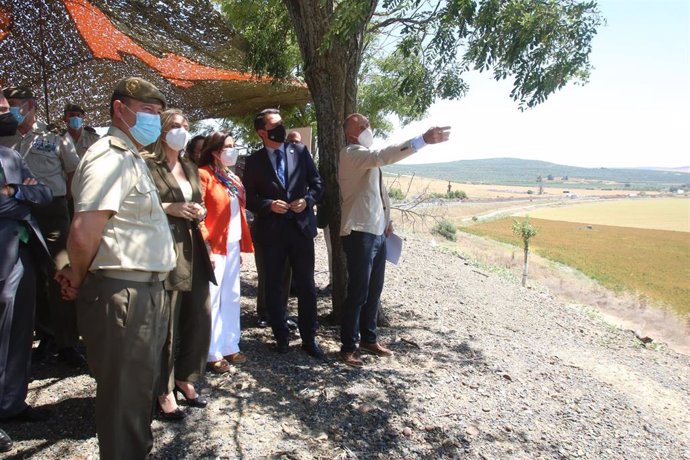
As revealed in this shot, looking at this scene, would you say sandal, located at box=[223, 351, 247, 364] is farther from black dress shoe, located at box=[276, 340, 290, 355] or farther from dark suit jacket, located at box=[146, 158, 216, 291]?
dark suit jacket, located at box=[146, 158, 216, 291]

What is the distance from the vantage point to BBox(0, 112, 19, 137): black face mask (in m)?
2.81

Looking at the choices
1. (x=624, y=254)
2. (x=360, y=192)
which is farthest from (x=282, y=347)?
(x=624, y=254)

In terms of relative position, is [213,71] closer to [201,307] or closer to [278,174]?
[278,174]

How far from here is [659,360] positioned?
24.9ft

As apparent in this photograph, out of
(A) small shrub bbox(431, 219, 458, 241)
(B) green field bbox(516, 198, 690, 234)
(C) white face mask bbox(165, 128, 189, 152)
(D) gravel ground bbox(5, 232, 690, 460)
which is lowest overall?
(B) green field bbox(516, 198, 690, 234)

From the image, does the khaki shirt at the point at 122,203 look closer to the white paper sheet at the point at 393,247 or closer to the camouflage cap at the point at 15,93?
the camouflage cap at the point at 15,93

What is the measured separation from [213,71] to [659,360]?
26.3ft

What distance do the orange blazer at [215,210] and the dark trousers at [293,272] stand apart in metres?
0.40

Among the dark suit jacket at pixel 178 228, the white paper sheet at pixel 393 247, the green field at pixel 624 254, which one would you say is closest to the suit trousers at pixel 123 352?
the dark suit jacket at pixel 178 228

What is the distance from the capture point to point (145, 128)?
2.26 meters

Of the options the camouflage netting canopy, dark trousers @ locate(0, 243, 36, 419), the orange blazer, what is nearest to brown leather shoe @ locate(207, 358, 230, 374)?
the orange blazer

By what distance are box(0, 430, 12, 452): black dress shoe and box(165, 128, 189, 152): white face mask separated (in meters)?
1.78

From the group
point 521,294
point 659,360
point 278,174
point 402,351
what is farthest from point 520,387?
point 521,294

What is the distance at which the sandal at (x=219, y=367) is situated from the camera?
3701 millimetres
